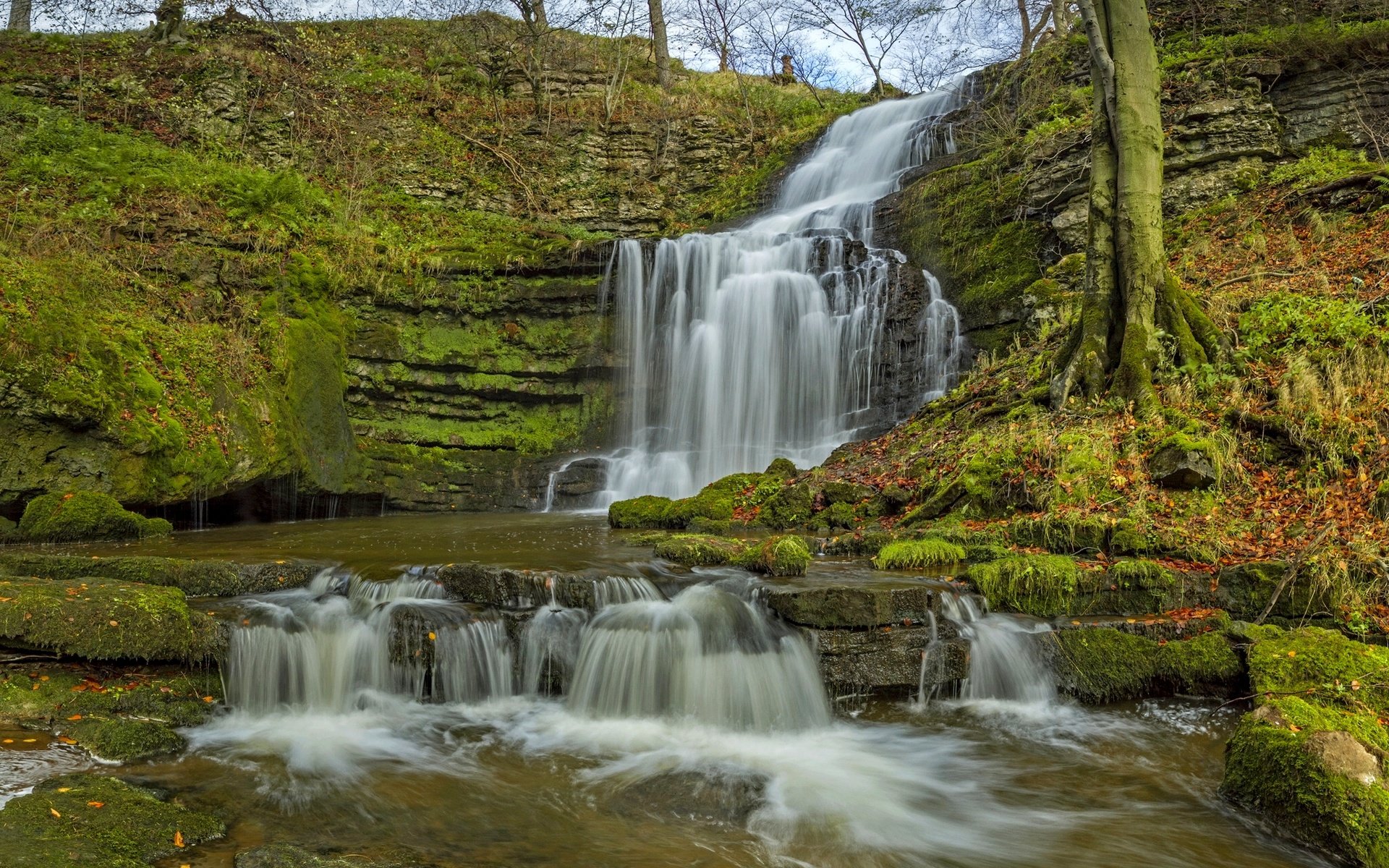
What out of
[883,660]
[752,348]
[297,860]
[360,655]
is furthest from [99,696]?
[752,348]

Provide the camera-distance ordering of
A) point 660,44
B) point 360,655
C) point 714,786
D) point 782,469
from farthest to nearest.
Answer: point 660,44 → point 782,469 → point 360,655 → point 714,786

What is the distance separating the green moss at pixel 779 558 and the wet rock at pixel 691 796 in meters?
2.09

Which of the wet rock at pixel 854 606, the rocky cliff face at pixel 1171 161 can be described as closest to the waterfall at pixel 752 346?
the rocky cliff face at pixel 1171 161

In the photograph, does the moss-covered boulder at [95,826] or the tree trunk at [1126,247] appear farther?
the tree trunk at [1126,247]

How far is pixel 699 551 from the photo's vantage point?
7043 mm

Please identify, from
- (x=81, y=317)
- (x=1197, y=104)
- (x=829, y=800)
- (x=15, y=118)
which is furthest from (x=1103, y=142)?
(x=15, y=118)

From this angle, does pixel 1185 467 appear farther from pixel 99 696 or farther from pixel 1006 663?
pixel 99 696

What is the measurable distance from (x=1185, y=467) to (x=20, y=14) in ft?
89.5

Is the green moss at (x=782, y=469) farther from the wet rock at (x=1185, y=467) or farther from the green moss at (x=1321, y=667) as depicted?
the green moss at (x=1321, y=667)

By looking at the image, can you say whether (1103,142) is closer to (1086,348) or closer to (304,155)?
(1086,348)

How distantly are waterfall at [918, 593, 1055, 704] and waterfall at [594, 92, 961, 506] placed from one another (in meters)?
6.63

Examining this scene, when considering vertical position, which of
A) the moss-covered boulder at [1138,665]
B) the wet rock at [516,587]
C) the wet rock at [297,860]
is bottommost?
the wet rock at [297,860]

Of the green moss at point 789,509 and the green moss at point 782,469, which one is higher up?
Result: the green moss at point 782,469

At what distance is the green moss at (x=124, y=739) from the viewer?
14.1 feet
